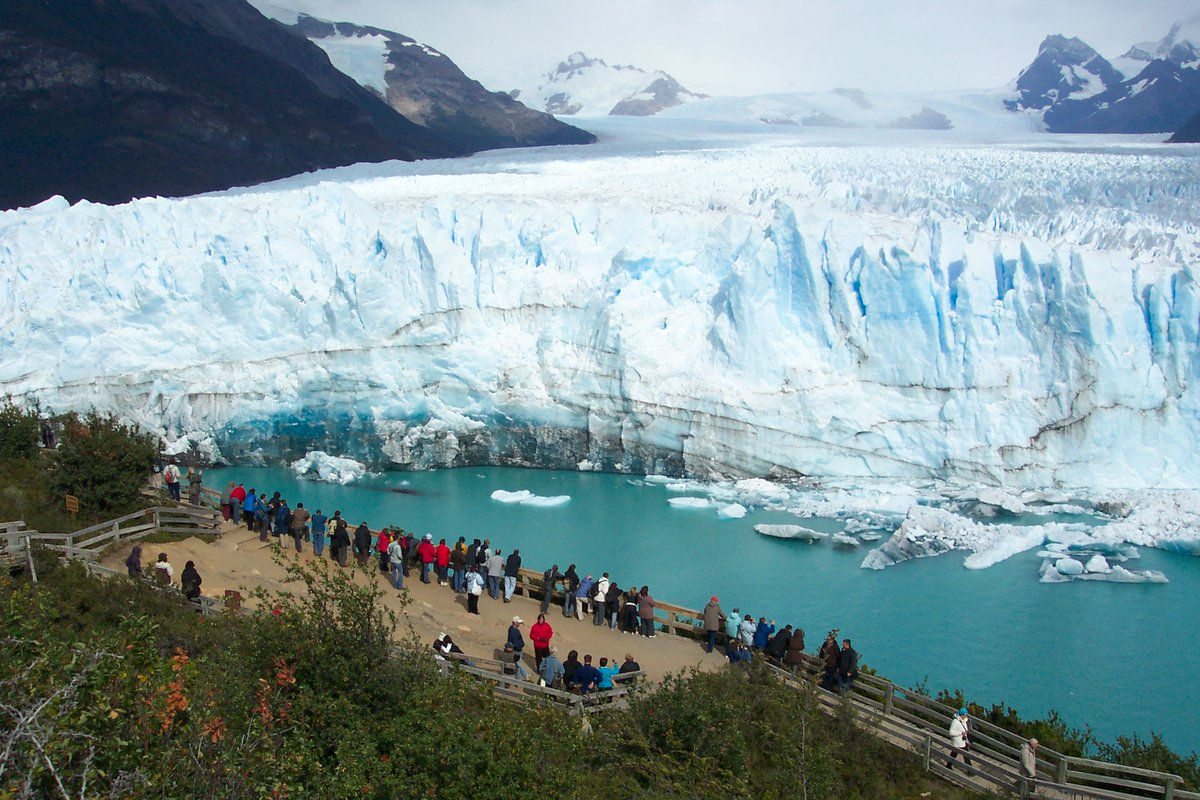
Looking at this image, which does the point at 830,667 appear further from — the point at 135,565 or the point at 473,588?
the point at 135,565

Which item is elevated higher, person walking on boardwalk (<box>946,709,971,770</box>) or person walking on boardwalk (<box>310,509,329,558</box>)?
person walking on boardwalk (<box>310,509,329,558</box>)

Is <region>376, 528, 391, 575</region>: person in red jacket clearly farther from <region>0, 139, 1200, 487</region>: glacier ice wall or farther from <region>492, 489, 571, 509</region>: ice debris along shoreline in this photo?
<region>0, 139, 1200, 487</region>: glacier ice wall

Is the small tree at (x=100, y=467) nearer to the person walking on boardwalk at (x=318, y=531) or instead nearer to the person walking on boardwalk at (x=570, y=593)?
the person walking on boardwalk at (x=318, y=531)

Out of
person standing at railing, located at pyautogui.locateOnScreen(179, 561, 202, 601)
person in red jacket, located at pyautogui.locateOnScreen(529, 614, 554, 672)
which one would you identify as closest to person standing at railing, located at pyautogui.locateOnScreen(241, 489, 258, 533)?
person standing at railing, located at pyautogui.locateOnScreen(179, 561, 202, 601)

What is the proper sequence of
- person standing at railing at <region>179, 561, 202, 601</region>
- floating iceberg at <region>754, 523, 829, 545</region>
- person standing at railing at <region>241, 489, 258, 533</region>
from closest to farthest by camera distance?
person standing at railing at <region>179, 561, 202, 601</region>, person standing at railing at <region>241, 489, 258, 533</region>, floating iceberg at <region>754, 523, 829, 545</region>

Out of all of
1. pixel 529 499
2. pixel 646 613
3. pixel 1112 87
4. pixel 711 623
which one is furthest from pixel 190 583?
pixel 1112 87

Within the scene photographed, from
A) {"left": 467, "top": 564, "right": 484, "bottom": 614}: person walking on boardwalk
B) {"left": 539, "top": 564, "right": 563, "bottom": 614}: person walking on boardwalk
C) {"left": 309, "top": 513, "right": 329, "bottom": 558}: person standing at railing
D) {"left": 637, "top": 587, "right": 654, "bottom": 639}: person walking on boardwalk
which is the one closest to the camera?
{"left": 637, "top": 587, "right": 654, "bottom": 639}: person walking on boardwalk

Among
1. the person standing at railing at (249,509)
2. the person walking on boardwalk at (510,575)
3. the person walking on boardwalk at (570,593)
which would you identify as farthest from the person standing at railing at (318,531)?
the person walking on boardwalk at (570,593)

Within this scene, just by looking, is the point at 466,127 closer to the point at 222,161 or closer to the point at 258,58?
the point at 258,58
